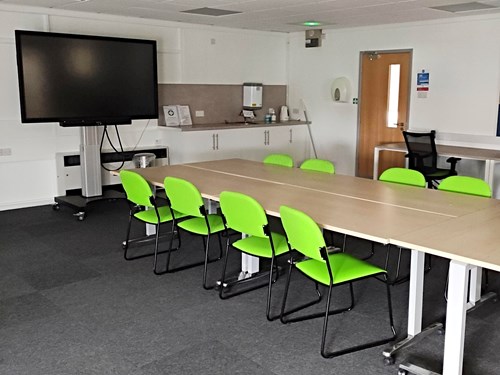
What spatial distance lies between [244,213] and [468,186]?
5.79 ft

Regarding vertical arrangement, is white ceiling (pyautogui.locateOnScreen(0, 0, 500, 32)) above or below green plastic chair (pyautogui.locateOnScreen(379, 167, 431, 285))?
above

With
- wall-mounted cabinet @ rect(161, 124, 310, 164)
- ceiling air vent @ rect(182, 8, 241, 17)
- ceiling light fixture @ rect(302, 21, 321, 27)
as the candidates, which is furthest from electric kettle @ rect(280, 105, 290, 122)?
ceiling air vent @ rect(182, 8, 241, 17)

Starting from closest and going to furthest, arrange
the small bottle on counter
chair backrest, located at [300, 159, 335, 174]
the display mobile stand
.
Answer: chair backrest, located at [300, 159, 335, 174], the display mobile stand, the small bottle on counter

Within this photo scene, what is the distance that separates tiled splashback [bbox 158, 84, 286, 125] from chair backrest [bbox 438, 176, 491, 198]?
15.3ft

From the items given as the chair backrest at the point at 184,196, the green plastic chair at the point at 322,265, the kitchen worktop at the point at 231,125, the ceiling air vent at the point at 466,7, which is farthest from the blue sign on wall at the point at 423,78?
the green plastic chair at the point at 322,265

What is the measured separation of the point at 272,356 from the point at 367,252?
2.22 m

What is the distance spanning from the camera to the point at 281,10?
6453 millimetres

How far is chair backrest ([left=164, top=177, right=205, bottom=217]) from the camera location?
3.96m

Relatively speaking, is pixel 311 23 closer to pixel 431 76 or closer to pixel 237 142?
pixel 431 76

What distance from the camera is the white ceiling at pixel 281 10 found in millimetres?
5891

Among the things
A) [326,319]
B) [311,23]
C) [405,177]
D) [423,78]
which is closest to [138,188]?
[326,319]

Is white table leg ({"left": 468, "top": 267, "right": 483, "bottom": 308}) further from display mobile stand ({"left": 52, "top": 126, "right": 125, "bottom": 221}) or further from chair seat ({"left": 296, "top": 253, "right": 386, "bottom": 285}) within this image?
display mobile stand ({"left": 52, "top": 126, "right": 125, "bottom": 221})

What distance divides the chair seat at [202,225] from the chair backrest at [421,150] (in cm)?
318

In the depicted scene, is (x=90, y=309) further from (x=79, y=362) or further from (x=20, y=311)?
(x=79, y=362)
